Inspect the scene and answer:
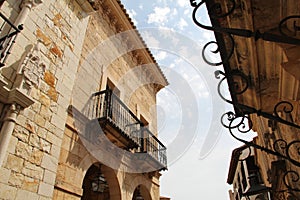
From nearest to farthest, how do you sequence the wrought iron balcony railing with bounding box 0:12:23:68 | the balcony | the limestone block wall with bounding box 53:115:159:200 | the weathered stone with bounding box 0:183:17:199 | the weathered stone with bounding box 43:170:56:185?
1. the weathered stone with bounding box 0:183:17:199
2. the wrought iron balcony railing with bounding box 0:12:23:68
3. the weathered stone with bounding box 43:170:56:185
4. the limestone block wall with bounding box 53:115:159:200
5. the balcony

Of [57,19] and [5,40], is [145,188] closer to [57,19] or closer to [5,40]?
[57,19]

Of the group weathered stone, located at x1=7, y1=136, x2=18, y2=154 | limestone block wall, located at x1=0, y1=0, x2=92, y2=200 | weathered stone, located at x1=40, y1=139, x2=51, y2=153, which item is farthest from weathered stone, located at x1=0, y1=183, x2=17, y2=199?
weathered stone, located at x1=40, y1=139, x2=51, y2=153

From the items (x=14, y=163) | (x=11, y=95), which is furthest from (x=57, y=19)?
(x=14, y=163)

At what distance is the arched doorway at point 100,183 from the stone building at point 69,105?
0.10 ft

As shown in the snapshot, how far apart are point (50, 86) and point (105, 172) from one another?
122 inches

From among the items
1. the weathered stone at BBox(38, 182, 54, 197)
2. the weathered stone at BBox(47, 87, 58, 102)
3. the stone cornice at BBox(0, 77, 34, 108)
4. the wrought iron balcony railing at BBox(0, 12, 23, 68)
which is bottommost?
the weathered stone at BBox(38, 182, 54, 197)

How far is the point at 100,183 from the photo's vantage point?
742 centimetres

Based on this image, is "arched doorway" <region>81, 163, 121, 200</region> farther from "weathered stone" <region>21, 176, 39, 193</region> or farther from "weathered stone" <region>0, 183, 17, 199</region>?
"weathered stone" <region>0, 183, 17, 199</region>

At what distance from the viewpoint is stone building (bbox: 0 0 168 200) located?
3.79 m

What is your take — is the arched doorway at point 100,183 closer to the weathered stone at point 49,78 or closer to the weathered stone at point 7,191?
the weathered stone at point 49,78

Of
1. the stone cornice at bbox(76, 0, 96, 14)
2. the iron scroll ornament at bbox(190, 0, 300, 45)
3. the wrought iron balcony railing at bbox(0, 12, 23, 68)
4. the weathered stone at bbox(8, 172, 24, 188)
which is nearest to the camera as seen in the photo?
the iron scroll ornament at bbox(190, 0, 300, 45)

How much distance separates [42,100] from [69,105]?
935 mm

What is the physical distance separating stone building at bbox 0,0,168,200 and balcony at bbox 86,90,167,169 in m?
0.03

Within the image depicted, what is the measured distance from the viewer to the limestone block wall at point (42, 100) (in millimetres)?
3680
